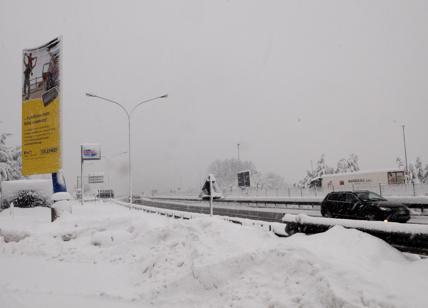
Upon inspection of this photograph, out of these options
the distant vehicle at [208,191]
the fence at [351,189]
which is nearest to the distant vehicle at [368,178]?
the fence at [351,189]

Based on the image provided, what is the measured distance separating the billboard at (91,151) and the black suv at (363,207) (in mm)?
40741

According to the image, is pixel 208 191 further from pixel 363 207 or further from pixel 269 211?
pixel 269 211

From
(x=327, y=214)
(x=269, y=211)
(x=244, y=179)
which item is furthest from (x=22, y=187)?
(x=244, y=179)

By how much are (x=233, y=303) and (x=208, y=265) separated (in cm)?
134

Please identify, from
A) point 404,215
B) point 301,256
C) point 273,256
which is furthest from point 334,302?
point 404,215

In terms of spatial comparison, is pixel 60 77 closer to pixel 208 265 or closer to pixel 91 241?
pixel 91 241

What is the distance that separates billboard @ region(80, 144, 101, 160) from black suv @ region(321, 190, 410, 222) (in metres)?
40.7

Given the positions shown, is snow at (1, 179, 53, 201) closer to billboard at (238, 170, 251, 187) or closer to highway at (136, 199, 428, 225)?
highway at (136, 199, 428, 225)

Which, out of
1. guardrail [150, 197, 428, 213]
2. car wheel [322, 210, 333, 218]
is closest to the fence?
guardrail [150, 197, 428, 213]

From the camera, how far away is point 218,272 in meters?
6.98

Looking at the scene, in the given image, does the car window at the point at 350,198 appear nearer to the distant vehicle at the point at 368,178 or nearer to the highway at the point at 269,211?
the highway at the point at 269,211

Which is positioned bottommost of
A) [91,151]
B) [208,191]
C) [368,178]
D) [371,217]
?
[371,217]

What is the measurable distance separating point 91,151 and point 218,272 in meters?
50.9

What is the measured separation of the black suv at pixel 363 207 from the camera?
15.1 metres
